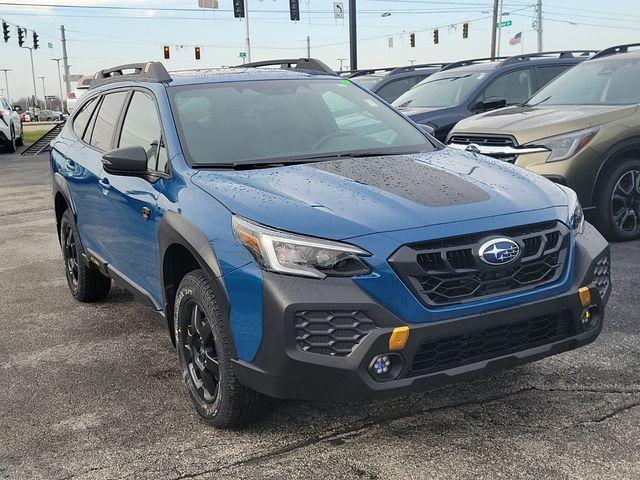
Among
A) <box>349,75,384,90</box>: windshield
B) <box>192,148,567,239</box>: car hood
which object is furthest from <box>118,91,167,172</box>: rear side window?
<box>349,75,384,90</box>: windshield

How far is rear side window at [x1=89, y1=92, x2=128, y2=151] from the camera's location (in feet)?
16.0

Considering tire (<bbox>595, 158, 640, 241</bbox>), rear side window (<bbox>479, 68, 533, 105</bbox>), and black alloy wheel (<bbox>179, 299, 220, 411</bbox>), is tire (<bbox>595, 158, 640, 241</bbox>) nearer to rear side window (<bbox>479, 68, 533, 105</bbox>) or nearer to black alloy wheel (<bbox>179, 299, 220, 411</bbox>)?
rear side window (<bbox>479, 68, 533, 105</bbox>)

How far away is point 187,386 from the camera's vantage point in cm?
363

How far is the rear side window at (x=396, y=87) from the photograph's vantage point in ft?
44.1

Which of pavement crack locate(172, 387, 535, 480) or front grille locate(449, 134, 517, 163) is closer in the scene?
pavement crack locate(172, 387, 535, 480)

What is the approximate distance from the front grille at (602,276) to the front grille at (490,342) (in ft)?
0.83

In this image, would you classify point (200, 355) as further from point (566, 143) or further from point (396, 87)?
point (396, 87)

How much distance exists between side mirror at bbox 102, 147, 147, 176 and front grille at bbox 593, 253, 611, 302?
2235 millimetres

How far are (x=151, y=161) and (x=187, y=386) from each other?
1.23 metres

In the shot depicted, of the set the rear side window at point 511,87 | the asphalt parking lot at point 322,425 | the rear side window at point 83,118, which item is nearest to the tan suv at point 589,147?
the asphalt parking lot at point 322,425

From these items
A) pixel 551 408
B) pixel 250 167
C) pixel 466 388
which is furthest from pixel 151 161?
pixel 551 408

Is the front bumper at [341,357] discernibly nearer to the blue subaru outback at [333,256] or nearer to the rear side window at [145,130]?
the blue subaru outback at [333,256]

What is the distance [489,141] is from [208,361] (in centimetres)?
440

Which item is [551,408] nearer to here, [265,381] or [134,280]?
[265,381]
